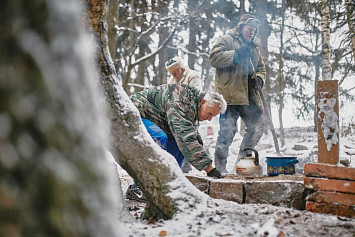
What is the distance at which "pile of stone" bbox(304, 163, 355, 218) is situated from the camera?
7.78 feet

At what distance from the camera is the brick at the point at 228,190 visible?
2.87m

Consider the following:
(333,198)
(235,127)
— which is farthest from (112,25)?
(333,198)

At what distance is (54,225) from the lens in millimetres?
578

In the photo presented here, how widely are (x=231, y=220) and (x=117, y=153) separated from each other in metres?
0.87

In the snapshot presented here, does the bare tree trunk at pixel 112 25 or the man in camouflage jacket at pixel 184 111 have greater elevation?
the bare tree trunk at pixel 112 25

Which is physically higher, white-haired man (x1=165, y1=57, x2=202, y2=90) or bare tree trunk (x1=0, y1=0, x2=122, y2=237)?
white-haired man (x1=165, y1=57, x2=202, y2=90)


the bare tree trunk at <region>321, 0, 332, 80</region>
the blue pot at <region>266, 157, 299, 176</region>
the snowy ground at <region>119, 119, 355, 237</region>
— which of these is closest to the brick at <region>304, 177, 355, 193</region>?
the snowy ground at <region>119, 119, 355, 237</region>

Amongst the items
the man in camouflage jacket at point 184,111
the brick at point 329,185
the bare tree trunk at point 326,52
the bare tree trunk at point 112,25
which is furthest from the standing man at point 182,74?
the bare tree trunk at point 326,52

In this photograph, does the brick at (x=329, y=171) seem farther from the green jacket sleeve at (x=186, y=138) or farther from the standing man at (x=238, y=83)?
the standing man at (x=238, y=83)

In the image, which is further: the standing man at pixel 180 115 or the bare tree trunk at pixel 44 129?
the standing man at pixel 180 115

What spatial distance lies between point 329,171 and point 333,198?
0.68 feet

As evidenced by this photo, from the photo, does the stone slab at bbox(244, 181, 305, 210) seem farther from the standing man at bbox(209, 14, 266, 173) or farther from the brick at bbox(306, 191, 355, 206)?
the standing man at bbox(209, 14, 266, 173)

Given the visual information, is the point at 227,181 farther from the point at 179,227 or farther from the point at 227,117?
the point at 227,117

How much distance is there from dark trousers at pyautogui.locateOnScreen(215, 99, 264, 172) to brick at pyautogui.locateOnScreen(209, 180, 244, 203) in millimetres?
1573
